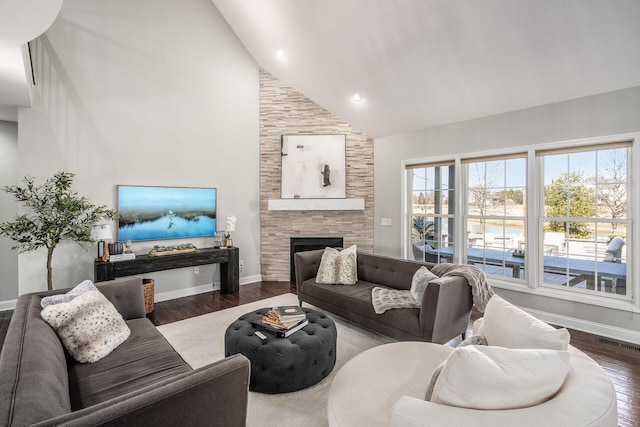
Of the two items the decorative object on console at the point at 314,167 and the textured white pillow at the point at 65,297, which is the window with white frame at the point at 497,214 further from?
the textured white pillow at the point at 65,297

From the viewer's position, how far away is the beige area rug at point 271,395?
2025mm

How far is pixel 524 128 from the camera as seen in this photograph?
12.5ft

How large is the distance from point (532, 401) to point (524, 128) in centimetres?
367

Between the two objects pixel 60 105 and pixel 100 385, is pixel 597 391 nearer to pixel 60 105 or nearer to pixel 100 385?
pixel 100 385

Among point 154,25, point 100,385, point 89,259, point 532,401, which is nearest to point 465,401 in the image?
point 532,401

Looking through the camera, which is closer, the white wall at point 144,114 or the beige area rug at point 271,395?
the beige area rug at point 271,395

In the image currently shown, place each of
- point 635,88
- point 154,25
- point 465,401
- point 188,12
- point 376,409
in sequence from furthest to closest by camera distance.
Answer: point 188,12 → point 154,25 → point 635,88 → point 376,409 → point 465,401

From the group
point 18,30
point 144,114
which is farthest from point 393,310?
point 144,114

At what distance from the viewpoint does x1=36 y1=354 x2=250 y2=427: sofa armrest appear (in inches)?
37.3

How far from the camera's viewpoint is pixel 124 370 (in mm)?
1778

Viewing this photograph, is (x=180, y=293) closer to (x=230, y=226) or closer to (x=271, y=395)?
(x=230, y=226)

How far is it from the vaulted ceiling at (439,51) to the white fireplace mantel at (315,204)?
52.6 inches

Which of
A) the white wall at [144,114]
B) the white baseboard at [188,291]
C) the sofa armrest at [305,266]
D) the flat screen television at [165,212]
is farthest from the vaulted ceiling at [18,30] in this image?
the sofa armrest at [305,266]

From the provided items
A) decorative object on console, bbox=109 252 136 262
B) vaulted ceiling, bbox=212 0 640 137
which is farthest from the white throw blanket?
decorative object on console, bbox=109 252 136 262
